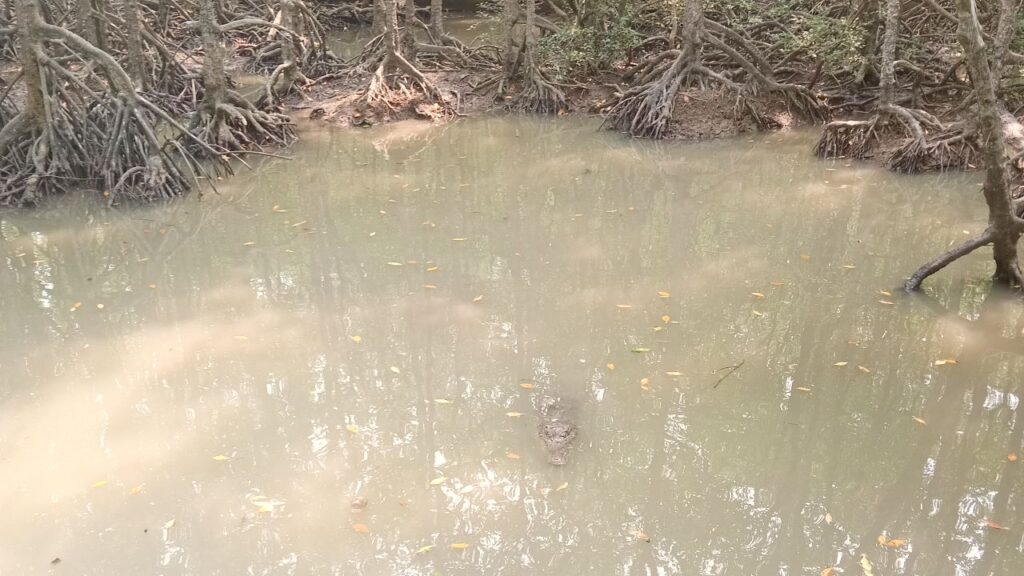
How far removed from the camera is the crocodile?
345 centimetres

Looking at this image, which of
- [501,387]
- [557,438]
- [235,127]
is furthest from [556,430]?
[235,127]

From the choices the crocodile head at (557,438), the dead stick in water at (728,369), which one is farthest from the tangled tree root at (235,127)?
the dead stick in water at (728,369)

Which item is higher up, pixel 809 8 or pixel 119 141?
pixel 809 8

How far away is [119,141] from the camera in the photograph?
6.82m

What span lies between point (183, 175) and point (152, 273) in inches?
80.8

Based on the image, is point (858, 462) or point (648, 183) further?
point (648, 183)

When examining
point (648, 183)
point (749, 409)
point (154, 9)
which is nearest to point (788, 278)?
point (749, 409)

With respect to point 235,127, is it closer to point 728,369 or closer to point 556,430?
point 556,430

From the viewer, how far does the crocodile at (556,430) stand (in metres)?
3.45

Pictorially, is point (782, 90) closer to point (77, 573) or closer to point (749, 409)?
point (749, 409)

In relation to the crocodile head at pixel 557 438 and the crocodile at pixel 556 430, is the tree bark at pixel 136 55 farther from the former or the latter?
the crocodile head at pixel 557 438

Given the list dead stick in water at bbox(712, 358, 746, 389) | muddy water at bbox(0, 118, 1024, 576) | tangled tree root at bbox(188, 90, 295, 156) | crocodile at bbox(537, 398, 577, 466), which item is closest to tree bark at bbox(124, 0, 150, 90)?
tangled tree root at bbox(188, 90, 295, 156)

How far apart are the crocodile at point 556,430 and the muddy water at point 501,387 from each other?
6 centimetres

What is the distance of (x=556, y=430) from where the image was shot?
357 cm
